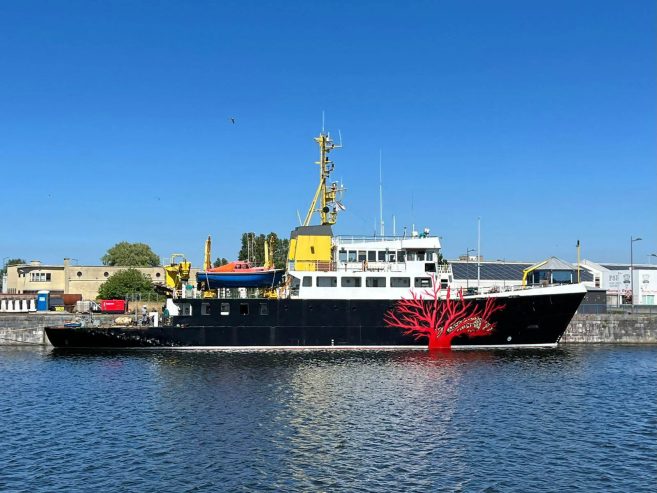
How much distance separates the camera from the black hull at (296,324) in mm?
44344

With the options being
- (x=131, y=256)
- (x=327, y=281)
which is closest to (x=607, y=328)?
(x=327, y=281)

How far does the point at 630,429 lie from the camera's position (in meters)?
23.8

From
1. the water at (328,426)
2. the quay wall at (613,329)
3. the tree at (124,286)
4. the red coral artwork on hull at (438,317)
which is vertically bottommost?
the water at (328,426)

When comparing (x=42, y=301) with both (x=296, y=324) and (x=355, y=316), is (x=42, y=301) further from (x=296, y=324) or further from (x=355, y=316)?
(x=355, y=316)

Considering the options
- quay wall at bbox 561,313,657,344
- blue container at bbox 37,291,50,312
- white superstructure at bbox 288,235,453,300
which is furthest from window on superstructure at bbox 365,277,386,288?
blue container at bbox 37,291,50,312

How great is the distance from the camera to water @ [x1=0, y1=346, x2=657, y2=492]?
18.6 m

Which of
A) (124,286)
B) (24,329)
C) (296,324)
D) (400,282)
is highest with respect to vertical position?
(400,282)

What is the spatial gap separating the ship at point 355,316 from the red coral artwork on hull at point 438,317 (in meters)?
0.07

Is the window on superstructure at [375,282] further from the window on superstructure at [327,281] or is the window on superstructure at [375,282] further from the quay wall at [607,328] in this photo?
the quay wall at [607,328]

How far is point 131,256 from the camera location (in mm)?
128125

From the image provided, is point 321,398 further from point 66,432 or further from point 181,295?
point 181,295

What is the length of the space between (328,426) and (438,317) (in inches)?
875

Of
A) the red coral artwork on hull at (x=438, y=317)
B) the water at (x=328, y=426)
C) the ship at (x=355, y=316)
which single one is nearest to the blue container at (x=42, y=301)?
the ship at (x=355, y=316)

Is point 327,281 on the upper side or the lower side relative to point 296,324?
upper
